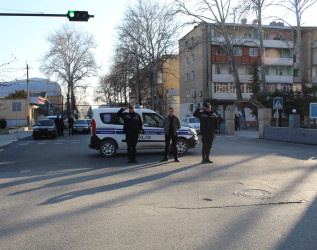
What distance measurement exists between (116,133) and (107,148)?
65cm

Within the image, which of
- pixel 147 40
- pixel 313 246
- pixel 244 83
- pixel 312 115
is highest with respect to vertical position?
pixel 147 40

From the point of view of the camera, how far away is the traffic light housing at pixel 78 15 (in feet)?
40.0

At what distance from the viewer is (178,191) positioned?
6316 millimetres

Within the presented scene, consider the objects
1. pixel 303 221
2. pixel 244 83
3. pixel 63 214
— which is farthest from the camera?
pixel 244 83

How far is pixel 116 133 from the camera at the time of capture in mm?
11586

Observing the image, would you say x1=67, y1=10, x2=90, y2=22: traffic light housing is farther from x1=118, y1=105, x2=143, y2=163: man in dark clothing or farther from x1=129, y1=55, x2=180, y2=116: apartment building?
x1=129, y1=55, x2=180, y2=116: apartment building

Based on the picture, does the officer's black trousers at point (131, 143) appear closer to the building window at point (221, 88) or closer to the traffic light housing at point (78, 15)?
the traffic light housing at point (78, 15)

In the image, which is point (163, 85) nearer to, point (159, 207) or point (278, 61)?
point (278, 61)

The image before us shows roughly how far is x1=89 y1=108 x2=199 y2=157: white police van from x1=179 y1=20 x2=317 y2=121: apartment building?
33.4 m

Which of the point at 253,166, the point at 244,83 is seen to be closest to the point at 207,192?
the point at 253,166

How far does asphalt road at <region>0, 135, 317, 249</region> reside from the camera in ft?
12.8

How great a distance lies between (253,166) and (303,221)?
484 centimetres

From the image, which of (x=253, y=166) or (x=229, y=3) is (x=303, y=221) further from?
(x=229, y=3)

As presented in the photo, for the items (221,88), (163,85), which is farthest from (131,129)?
(163,85)
